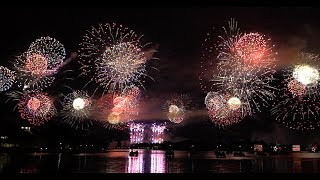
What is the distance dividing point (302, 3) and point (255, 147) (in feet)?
41.6

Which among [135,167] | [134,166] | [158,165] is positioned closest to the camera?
[135,167]

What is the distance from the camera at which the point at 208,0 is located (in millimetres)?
4133

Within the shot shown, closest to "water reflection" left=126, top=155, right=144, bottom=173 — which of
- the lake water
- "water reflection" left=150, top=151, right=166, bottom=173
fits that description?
the lake water

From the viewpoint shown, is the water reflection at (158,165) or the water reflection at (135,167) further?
the water reflection at (158,165)

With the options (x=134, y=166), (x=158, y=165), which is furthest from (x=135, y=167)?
(x=158, y=165)

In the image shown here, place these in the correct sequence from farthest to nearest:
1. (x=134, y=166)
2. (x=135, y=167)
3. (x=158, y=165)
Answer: (x=158, y=165), (x=134, y=166), (x=135, y=167)

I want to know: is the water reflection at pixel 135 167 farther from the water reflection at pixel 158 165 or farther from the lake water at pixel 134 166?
the water reflection at pixel 158 165

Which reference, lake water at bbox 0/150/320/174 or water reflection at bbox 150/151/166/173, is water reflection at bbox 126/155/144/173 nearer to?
lake water at bbox 0/150/320/174

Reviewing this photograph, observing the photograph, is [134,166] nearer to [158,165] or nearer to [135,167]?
[135,167]

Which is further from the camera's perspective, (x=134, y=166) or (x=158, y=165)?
(x=158, y=165)

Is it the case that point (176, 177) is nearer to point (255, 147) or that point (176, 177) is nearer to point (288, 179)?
point (288, 179)

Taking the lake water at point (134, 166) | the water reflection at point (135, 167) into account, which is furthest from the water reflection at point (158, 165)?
the water reflection at point (135, 167)

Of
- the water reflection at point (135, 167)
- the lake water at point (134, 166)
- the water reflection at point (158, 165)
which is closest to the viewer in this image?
the lake water at point (134, 166)

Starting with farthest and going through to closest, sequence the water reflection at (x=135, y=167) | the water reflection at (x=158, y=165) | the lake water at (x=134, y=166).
A: the water reflection at (x=158, y=165)
the water reflection at (x=135, y=167)
the lake water at (x=134, y=166)
